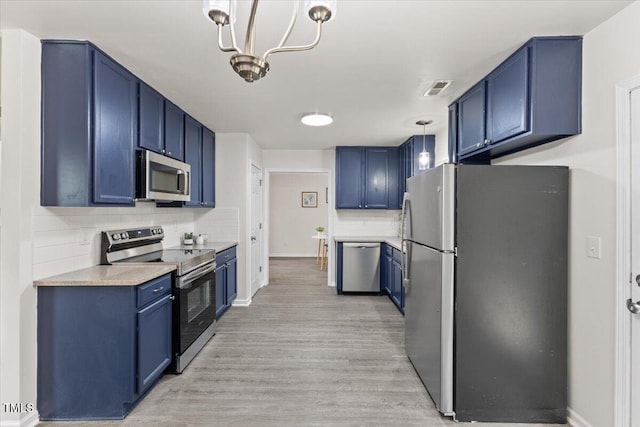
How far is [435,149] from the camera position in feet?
14.9

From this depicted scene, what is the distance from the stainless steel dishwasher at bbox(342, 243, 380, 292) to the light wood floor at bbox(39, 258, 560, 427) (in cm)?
87

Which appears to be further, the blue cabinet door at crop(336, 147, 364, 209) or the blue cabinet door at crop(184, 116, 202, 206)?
the blue cabinet door at crop(336, 147, 364, 209)

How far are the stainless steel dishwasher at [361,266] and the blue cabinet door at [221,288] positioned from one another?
6.24ft

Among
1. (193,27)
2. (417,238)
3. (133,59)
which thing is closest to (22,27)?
(133,59)

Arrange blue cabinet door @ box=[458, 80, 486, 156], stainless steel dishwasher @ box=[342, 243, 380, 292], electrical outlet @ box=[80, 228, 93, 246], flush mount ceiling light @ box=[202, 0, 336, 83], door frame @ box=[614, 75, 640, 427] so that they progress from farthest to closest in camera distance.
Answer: stainless steel dishwasher @ box=[342, 243, 380, 292] < blue cabinet door @ box=[458, 80, 486, 156] < electrical outlet @ box=[80, 228, 93, 246] < door frame @ box=[614, 75, 640, 427] < flush mount ceiling light @ box=[202, 0, 336, 83]

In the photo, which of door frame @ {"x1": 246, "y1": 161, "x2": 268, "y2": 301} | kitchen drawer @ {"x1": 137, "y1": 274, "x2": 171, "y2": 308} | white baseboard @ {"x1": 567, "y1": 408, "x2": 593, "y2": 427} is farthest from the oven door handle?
white baseboard @ {"x1": 567, "y1": 408, "x2": 593, "y2": 427}

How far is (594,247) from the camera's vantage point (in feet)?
6.27

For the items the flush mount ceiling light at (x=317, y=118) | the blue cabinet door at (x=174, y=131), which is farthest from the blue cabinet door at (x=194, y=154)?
the flush mount ceiling light at (x=317, y=118)

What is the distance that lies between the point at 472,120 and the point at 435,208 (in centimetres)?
109

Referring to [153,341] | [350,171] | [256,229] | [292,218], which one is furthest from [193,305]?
[292,218]

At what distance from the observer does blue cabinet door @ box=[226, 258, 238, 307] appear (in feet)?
13.7

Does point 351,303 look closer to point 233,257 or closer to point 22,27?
point 233,257

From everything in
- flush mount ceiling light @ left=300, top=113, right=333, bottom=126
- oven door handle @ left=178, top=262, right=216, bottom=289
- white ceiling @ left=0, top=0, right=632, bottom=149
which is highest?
white ceiling @ left=0, top=0, right=632, bottom=149

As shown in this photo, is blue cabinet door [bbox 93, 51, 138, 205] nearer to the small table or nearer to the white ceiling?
the white ceiling
